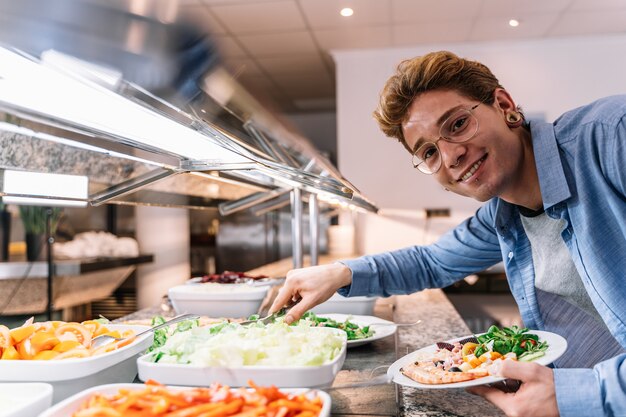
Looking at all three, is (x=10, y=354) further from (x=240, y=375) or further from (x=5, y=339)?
(x=240, y=375)

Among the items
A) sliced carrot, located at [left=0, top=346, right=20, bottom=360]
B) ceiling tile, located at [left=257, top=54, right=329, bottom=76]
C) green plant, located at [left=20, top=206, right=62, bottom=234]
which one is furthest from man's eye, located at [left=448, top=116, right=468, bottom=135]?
ceiling tile, located at [left=257, top=54, right=329, bottom=76]

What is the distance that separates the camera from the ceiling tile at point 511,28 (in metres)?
4.48

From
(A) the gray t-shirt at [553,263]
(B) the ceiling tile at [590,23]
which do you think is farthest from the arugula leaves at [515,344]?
(B) the ceiling tile at [590,23]

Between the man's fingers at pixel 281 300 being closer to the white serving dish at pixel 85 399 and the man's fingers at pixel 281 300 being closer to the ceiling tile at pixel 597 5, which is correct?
the white serving dish at pixel 85 399

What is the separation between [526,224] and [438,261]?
1.24ft

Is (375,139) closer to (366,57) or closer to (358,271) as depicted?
(366,57)

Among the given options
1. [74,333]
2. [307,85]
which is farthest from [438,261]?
[307,85]

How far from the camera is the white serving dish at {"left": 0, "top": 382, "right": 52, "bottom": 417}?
0.77 m

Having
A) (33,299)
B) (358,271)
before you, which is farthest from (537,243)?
(33,299)

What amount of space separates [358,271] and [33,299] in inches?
149

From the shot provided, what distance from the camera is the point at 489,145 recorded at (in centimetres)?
136

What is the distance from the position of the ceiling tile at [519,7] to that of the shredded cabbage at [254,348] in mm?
3857

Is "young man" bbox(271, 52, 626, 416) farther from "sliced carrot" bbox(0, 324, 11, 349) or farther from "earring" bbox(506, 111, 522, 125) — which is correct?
"sliced carrot" bbox(0, 324, 11, 349)

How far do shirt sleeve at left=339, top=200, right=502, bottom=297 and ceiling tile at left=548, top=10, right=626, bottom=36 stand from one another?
3476 mm
